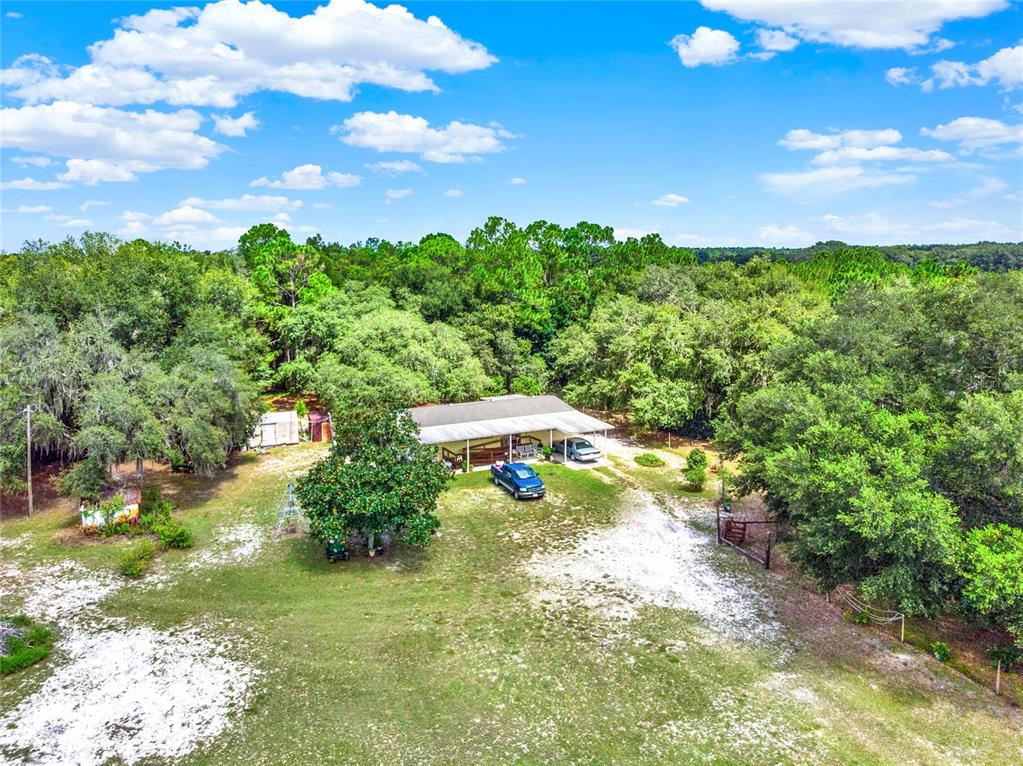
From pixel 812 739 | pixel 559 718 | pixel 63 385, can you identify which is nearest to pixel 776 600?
pixel 812 739

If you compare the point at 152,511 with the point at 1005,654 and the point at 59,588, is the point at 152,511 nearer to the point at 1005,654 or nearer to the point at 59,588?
the point at 59,588

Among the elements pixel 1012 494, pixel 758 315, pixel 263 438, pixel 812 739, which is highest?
pixel 758 315

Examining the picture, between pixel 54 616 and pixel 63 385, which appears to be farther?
pixel 63 385

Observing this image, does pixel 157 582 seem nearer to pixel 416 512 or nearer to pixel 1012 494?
pixel 416 512

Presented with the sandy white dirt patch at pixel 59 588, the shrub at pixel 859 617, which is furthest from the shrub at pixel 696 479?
the sandy white dirt patch at pixel 59 588

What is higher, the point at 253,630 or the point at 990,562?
the point at 990,562
